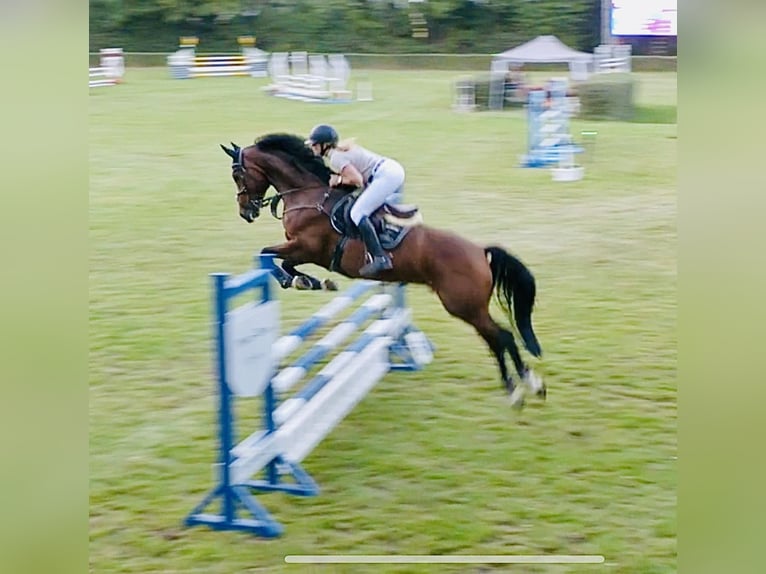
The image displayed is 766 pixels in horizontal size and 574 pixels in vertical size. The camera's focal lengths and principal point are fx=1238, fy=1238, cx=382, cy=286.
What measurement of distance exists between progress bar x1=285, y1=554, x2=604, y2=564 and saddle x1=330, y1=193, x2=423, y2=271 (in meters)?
0.74

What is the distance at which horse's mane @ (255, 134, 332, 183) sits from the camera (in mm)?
3057

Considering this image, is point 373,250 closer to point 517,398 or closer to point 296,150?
point 296,150

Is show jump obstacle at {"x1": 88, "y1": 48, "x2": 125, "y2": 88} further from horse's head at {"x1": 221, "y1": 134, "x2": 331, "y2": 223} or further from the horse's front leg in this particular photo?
the horse's front leg

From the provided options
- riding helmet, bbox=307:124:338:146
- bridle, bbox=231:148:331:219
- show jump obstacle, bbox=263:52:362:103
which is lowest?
bridle, bbox=231:148:331:219

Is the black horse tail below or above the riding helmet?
below

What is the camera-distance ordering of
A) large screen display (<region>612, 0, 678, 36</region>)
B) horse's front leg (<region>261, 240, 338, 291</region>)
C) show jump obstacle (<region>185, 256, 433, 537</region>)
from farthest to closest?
horse's front leg (<region>261, 240, 338, 291</region>) → large screen display (<region>612, 0, 678, 36</region>) → show jump obstacle (<region>185, 256, 433, 537</region>)

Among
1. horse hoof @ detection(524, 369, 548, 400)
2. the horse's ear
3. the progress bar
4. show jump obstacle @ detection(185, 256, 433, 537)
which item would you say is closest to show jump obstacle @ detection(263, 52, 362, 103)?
the horse's ear

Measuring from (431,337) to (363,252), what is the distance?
10.8 inches

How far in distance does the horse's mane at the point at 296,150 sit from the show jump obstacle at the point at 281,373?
0.25 meters

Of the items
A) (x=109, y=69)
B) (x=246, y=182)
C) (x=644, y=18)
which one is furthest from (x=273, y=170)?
(x=644, y=18)

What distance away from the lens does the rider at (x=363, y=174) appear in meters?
3.04
